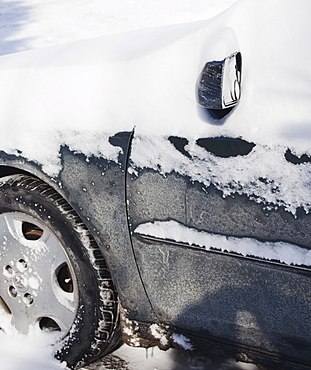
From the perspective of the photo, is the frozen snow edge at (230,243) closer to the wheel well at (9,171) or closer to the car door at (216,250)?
the car door at (216,250)

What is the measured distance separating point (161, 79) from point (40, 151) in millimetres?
575

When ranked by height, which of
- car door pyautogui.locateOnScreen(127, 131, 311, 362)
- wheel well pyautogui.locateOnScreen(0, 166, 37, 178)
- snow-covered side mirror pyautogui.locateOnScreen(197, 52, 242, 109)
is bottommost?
car door pyautogui.locateOnScreen(127, 131, 311, 362)

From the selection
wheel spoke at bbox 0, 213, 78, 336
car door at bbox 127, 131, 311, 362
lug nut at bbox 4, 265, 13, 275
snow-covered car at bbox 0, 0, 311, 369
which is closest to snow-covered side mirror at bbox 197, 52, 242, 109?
snow-covered car at bbox 0, 0, 311, 369

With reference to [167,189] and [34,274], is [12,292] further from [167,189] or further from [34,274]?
[167,189]

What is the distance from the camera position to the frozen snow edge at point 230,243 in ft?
4.46

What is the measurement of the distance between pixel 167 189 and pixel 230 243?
277 millimetres

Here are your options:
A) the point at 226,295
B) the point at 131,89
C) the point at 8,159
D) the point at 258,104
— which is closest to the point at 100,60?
the point at 131,89

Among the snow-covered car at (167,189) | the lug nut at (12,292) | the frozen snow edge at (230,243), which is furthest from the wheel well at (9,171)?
the frozen snow edge at (230,243)

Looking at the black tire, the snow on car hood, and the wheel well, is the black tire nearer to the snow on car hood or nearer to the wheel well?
the wheel well

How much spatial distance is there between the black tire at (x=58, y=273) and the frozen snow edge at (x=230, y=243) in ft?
0.99

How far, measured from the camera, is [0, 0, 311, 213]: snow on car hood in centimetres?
133

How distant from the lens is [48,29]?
249 inches

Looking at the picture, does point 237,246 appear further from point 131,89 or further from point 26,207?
point 26,207

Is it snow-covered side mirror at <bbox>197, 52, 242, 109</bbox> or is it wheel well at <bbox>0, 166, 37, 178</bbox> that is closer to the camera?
snow-covered side mirror at <bbox>197, 52, 242, 109</bbox>
